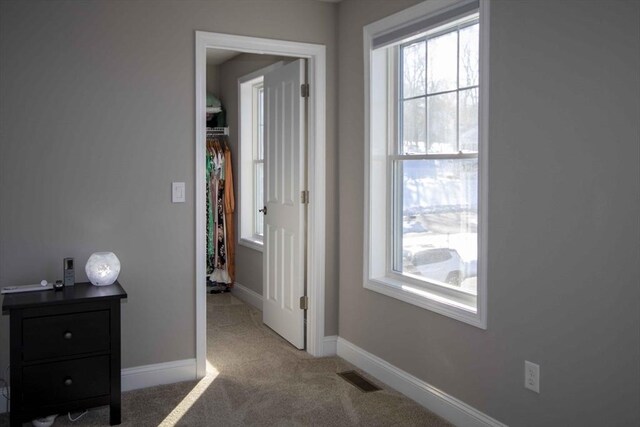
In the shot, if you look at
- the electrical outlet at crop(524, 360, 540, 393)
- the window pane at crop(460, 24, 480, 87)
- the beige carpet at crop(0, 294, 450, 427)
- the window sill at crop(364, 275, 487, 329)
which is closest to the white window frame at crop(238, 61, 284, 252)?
the beige carpet at crop(0, 294, 450, 427)

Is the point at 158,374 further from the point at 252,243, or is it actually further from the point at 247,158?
the point at 247,158

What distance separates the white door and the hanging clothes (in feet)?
4.07

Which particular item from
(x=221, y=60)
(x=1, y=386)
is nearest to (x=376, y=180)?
(x=1, y=386)

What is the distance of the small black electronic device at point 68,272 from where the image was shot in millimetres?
3082

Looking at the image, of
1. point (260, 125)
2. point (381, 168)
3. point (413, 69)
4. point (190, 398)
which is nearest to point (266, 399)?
point (190, 398)

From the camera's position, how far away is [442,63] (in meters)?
3.16

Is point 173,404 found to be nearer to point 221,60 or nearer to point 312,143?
point 312,143

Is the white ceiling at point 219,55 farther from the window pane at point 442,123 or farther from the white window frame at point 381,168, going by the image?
the window pane at point 442,123

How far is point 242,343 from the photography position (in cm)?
430

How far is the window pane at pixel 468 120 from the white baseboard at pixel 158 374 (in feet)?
6.77

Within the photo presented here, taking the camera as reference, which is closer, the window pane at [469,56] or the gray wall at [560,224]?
the gray wall at [560,224]

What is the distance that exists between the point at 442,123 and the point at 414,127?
0.89 ft

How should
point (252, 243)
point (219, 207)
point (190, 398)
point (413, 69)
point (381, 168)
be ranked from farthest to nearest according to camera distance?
point (219, 207) < point (252, 243) < point (381, 168) < point (413, 69) < point (190, 398)

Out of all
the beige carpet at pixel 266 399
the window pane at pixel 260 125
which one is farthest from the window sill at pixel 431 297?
the window pane at pixel 260 125
